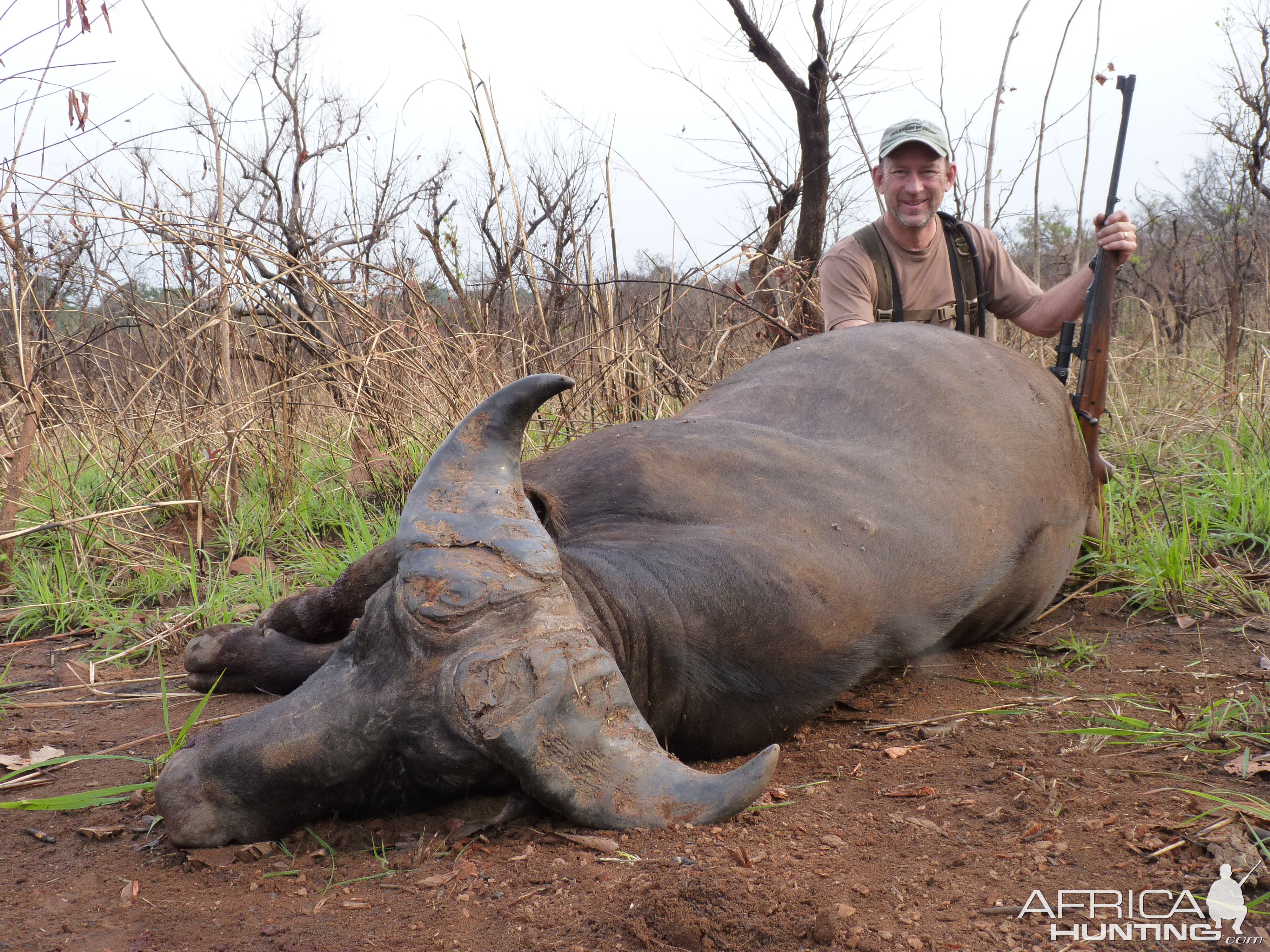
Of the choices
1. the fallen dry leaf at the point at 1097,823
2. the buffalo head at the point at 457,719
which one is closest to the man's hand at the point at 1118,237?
the fallen dry leaf at the point at 1097,823

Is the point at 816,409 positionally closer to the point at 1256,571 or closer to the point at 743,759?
the point at 743,759

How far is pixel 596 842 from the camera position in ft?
5.64

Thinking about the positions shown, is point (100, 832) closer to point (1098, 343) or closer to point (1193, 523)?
point (1098, 343)

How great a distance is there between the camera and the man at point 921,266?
443 centimetres

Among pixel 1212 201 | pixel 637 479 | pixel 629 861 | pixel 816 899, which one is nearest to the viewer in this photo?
pixel 816 899

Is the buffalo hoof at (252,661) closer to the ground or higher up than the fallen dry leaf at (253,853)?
higher up

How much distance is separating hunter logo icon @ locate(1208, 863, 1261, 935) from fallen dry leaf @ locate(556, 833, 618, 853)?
3.01 feet

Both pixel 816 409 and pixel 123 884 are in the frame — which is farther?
pixel 816 409

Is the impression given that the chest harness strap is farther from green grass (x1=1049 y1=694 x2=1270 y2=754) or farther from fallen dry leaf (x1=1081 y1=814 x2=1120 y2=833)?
fallen dry leaf (x1=1081 y1=814 x2=1120 y2=833)

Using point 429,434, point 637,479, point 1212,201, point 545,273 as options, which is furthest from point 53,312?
point 1212,201

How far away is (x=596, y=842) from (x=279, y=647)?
131cm

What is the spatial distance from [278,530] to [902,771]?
111 inches

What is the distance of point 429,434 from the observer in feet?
13.9

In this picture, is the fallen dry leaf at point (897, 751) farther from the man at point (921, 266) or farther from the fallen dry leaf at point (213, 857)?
the man at point (921, 266)
